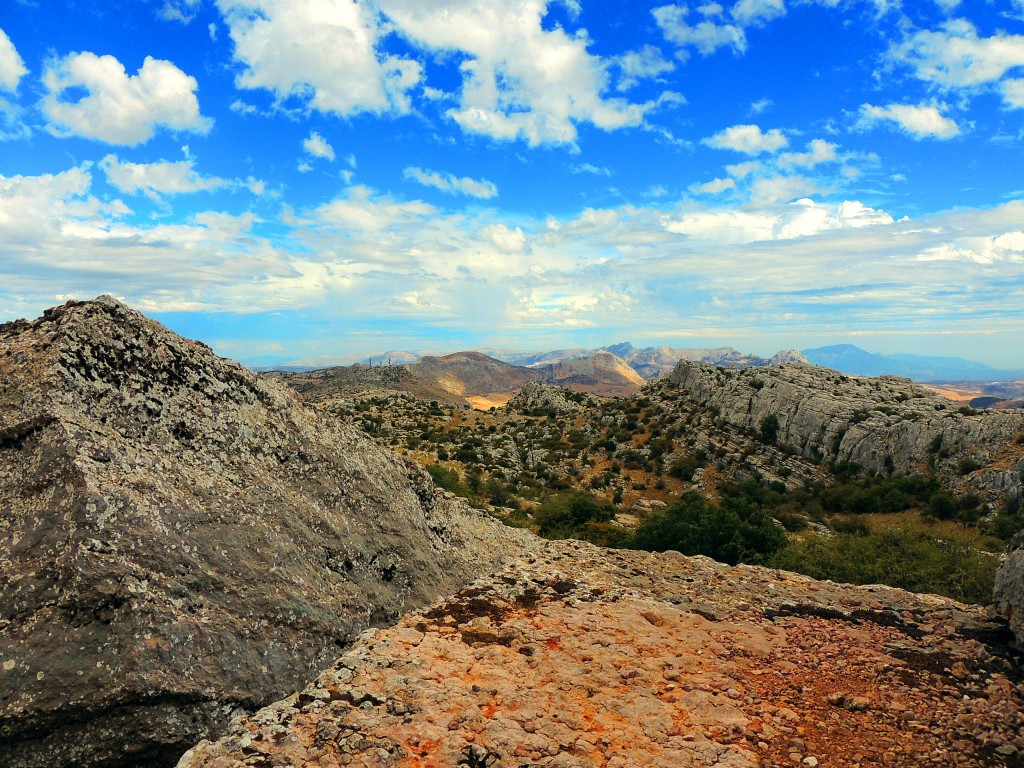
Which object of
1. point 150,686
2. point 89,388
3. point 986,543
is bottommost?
point 986,543

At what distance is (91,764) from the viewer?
14.6 feet

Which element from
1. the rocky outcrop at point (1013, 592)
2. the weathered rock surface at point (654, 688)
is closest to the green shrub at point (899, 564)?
the rocky outcrop at point (1013, 592)

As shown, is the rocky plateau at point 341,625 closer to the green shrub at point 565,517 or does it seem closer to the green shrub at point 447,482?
the green shrub at point 565,517

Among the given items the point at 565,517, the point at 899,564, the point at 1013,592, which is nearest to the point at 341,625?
the point at 1013,592

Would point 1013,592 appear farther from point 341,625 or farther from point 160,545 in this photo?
point 160,545

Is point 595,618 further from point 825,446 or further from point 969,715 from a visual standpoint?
point 825,446

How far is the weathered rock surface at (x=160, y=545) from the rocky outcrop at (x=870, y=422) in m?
41.9

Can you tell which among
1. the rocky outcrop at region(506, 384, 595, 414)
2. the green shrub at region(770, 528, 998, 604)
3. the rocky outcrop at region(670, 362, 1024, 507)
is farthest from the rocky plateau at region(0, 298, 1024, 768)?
the rocky outcrop at region(506, 384, 595, 414)

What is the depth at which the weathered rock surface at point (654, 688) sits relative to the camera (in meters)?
4.86

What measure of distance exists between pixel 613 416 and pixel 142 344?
5048 cm

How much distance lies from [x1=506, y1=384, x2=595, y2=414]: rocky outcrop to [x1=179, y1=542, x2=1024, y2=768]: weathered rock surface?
173ft

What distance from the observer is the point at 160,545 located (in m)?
5.38

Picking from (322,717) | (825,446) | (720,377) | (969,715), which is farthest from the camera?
(720,377)

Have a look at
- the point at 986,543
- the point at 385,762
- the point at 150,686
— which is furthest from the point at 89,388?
the point at 986,543
